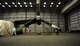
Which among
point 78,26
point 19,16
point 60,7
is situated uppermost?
point 60,7

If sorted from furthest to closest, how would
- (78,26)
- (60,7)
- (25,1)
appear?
(60,7), (25,1), (78,26)

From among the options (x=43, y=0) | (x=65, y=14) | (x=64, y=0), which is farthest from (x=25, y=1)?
(x=65, y=14)

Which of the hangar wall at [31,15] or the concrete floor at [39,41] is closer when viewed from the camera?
the concrete floor at [39,41]

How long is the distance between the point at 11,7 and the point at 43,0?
801 centimetres

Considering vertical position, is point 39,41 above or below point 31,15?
below

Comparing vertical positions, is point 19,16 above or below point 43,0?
below

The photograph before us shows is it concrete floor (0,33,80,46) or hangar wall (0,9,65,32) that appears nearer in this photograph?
concrete floor (0,33,80,46)

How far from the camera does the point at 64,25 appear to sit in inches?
979

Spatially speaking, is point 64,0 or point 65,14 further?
point 65,14

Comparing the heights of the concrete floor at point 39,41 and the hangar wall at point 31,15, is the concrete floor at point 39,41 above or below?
below

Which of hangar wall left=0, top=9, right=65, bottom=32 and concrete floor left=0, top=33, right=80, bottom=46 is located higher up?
hangar wall left=0, top=9, right=65, bottom=32

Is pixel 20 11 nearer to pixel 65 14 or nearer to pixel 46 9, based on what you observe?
pixel 46 9

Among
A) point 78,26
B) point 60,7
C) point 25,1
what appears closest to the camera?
point 78,26

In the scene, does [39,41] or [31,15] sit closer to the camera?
[39,41]
